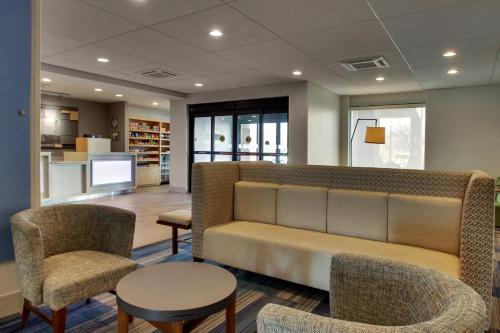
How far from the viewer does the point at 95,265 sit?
208 cm

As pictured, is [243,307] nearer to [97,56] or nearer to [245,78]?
[97,56]

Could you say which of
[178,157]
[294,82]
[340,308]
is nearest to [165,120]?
[178,157]

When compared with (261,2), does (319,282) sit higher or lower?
lower

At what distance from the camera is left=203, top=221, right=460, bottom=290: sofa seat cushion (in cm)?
234

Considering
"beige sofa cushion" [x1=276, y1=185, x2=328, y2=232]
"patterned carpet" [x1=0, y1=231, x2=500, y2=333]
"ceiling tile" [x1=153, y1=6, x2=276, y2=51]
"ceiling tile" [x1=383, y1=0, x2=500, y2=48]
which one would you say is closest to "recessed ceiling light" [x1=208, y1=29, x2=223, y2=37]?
"ceiling tile" [x1=153, y1=6, x2=276, y2=51]

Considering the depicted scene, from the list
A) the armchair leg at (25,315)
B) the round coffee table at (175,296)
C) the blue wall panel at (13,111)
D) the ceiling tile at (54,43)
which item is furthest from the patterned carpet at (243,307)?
the ceiling tile at (54,43)

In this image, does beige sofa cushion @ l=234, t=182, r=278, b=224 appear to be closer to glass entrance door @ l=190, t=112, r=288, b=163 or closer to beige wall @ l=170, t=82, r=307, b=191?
beige wall @ l=170, t=82, r=307, b=191

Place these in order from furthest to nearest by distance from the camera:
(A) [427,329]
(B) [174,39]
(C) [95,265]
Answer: (B) [174,39], (C) [95,265], (A) [427,329]

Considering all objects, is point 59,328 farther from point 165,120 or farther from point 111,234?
point 165,120

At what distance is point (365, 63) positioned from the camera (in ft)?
16.8

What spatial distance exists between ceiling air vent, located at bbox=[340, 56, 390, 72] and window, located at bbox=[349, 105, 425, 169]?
2569 millimetres

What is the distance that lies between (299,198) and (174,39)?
8.59 ft

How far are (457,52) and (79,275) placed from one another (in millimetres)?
5185

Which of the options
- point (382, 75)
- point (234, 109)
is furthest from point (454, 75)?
point (234, 109)
